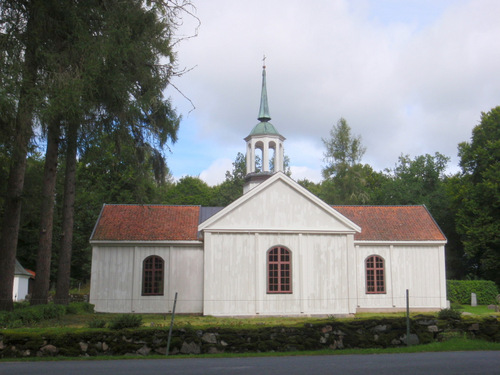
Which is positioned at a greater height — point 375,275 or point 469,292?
point 375,275

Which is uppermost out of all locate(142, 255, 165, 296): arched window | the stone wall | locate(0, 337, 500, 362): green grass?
locate(142, 255, 165, 296): arched window

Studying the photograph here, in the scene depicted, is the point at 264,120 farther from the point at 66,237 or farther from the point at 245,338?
the point at 245,338

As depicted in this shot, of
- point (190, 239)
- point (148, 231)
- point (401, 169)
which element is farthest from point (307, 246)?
point (401, 169)

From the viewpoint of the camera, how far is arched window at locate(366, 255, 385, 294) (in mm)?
25750

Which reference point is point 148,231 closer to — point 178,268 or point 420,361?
point 178,268

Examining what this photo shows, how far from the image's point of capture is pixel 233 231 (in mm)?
22672

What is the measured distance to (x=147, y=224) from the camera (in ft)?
84.7

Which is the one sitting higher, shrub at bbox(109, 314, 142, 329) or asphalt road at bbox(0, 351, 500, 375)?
shrub at bbox(109, 314, 142, 329)

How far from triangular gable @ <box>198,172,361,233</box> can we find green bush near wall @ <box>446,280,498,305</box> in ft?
41.1

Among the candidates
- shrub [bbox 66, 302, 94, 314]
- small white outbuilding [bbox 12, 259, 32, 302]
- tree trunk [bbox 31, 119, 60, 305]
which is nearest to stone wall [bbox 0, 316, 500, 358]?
tree trunk [bbox 31, 119, 60, 305]

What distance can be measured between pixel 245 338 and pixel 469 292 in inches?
927

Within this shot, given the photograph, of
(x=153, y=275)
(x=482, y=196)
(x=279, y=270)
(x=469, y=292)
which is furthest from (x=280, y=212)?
(x=482, y=196)

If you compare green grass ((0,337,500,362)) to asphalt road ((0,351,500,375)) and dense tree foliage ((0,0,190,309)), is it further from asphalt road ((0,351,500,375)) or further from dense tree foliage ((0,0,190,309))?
dense tree foliage ((0,0,190,309))

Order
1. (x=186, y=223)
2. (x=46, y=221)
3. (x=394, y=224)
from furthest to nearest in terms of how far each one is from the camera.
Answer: (x=394, y=224) < (x=186, y=223) < (x=46, y=221)
